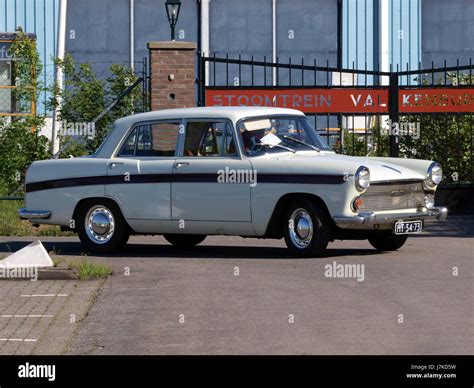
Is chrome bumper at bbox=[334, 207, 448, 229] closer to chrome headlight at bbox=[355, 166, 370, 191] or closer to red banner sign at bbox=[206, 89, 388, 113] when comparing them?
chrome headlight at bbox=[355, 166, 370, 191]

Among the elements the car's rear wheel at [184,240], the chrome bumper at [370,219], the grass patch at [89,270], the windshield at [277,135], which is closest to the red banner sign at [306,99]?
the car's rear wheel at [184,240]

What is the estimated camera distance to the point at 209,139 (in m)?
15.6

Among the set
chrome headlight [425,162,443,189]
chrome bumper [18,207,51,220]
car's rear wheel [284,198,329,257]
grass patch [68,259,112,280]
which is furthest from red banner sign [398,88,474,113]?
grass patch [68,259,112,280]

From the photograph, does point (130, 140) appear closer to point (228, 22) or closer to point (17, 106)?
point (17, 106)

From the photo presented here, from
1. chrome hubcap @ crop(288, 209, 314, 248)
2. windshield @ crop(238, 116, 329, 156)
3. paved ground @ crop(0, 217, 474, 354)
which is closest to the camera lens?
paved ground @ crop(0, 217, 474, 354)

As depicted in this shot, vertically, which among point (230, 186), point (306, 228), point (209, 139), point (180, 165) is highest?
point (209, 139)

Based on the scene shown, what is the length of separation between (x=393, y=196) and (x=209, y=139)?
7.34 ft

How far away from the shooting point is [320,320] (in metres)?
10.5

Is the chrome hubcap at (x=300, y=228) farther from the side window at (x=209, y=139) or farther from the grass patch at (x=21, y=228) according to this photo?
the grass patch at (x=21, y=228)

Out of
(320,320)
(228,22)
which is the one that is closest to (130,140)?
(320,320)

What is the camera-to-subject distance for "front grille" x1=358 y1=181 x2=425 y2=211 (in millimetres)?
14773

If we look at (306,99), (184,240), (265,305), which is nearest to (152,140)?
(184,240)

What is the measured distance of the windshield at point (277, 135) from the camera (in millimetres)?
15391

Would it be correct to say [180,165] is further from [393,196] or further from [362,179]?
[393,196]
